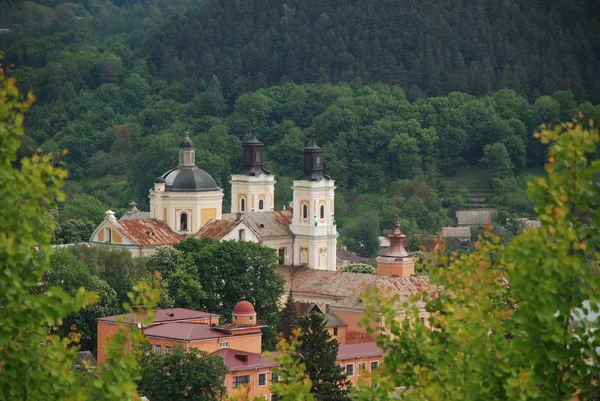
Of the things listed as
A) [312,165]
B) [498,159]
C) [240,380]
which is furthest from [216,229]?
[498,159]

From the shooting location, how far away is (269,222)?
77000 mm

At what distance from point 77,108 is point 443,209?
37.1 m

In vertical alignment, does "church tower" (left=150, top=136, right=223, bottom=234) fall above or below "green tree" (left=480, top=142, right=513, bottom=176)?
below

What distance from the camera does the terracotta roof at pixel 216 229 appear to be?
72.8 metres

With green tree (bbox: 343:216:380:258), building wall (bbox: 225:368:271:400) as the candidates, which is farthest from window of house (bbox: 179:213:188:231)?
green tree (bbox: 343:216:380:258)

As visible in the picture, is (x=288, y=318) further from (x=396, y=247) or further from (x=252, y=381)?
(x=396, y=247)

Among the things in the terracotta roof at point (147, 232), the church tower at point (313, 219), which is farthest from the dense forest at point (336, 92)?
the terracotta roof at point (147, 232)

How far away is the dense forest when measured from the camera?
117 metres

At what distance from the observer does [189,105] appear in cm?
13575

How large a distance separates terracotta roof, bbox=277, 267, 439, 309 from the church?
2.15 meters

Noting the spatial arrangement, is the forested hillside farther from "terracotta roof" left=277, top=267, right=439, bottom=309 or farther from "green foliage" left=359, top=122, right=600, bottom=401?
"green foliage" left=359, top=122, right=600, bottom=401

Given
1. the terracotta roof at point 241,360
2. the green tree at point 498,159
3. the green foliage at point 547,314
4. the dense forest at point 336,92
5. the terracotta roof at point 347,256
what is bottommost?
the terracotta roof at point 241,360

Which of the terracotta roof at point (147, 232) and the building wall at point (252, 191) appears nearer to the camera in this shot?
the terracotta roof at point (147, 232)

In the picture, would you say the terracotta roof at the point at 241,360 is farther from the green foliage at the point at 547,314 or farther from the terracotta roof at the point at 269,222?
the green foliage at the point at 547,314
